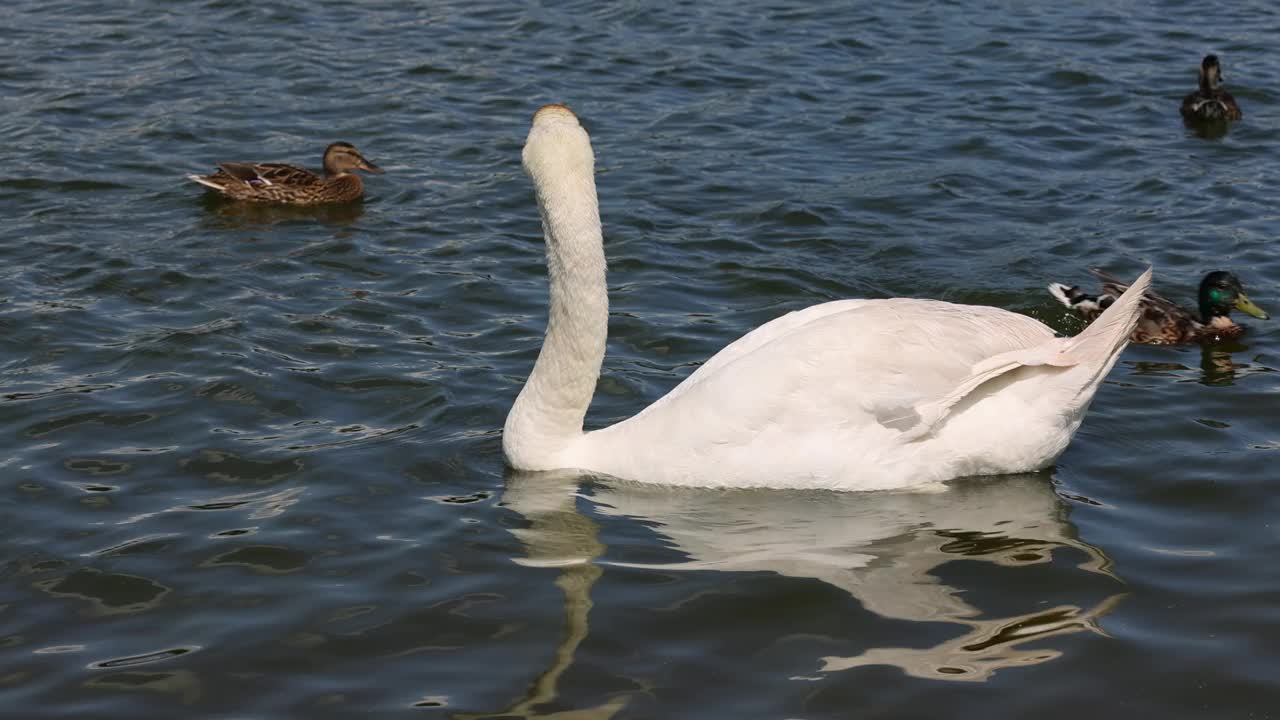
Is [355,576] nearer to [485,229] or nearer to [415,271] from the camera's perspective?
[415,271]

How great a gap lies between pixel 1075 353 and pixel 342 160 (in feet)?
23.0

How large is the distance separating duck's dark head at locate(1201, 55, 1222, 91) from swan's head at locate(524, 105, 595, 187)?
8.52m

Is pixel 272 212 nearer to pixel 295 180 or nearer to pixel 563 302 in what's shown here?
pixel 295 180

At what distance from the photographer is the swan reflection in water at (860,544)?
567 cm

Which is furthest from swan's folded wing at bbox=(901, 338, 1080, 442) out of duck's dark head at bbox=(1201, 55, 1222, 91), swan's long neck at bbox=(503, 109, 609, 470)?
duck's dark head at bbox=(1201, 55, 1222, 91)

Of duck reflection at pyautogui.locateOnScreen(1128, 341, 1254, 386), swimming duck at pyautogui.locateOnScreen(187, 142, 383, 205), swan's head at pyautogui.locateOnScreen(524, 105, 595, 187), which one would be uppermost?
swan's head at pyautogui.locateOnScreen(524, 105, 595, 187)

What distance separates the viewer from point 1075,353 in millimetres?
7047

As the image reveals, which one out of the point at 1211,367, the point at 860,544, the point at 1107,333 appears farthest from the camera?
the point at 1211,367

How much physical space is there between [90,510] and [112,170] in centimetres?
596

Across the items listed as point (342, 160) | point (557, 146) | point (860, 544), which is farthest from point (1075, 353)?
point (342, 160)

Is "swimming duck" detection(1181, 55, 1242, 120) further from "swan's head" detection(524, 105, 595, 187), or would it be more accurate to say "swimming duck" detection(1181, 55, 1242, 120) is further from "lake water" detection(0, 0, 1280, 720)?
"swan's head" detection(524, 105, 595, 187)

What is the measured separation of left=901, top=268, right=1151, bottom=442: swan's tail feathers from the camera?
6.87 meters

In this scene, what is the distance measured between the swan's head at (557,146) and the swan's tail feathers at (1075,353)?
187cm

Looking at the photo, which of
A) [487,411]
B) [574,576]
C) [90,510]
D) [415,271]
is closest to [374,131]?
[415,271]
